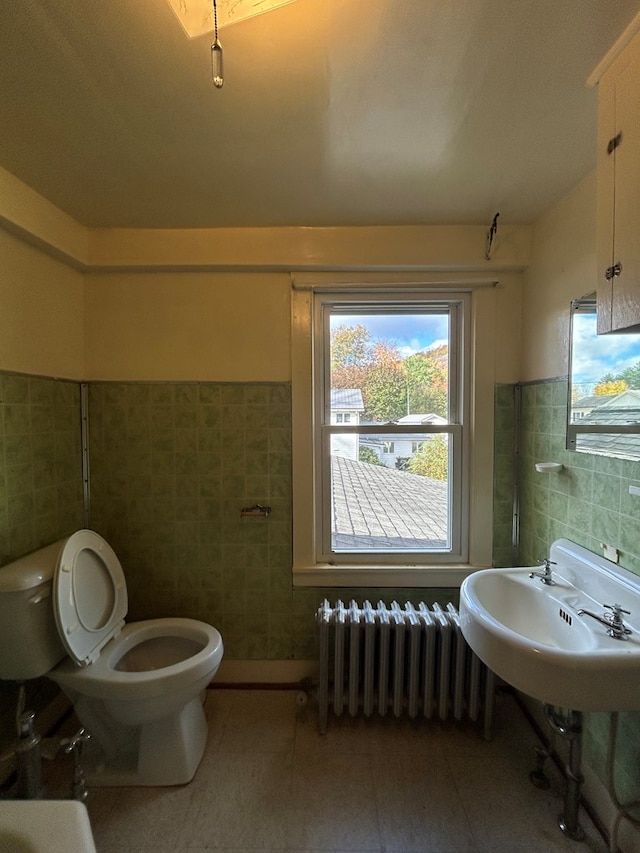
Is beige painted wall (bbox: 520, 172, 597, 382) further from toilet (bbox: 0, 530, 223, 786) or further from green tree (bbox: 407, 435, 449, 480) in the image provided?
toilet (bbox: 0, 530, 223, 786)

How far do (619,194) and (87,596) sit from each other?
2.13 metres

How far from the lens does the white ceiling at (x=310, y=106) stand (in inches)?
31.5

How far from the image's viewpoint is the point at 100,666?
1.30 meters

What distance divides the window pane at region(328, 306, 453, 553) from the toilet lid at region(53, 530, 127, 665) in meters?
1.01

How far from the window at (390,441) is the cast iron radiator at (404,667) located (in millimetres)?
224

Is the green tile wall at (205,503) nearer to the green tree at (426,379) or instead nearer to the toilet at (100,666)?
the toilet at (100,666)

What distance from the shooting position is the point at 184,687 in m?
1.26

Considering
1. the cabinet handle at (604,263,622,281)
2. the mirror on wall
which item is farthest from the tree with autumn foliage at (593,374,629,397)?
the cabinet handle at (604,263,622,281)

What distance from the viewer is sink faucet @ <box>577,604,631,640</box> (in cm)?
97

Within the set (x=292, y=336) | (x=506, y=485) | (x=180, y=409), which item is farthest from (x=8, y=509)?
(x=506, y=485)

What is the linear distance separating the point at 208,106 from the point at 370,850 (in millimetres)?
2299

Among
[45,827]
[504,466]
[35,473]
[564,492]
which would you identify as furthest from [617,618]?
[35,473]

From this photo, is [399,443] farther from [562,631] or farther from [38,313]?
[38,313]

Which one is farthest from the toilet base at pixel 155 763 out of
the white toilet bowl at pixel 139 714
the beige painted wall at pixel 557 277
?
the beige painted wall at pixel 557 277
